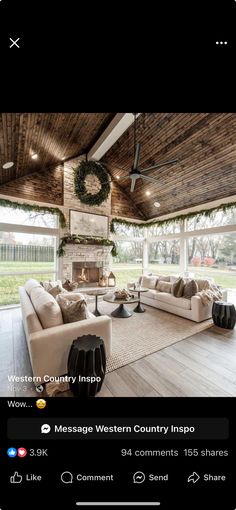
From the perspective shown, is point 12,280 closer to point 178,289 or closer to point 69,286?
point 69,286

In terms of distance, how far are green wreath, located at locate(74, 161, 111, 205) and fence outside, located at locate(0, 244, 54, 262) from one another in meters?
1.92

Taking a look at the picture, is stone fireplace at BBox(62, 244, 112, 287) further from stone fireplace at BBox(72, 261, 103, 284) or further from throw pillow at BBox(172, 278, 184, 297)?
throw pillow at BBox(172, 278, 184, 297)

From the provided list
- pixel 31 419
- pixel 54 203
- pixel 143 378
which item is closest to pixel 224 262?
pixel 143 378

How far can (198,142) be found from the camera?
157 inches

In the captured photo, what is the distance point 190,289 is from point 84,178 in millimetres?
4464

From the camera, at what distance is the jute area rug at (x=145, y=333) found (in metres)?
2.39

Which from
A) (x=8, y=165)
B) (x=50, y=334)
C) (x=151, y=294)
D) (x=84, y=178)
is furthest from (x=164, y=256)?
(x=50, y=334)

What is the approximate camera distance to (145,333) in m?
3.02

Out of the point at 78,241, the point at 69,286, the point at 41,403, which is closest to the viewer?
the point at 41,403

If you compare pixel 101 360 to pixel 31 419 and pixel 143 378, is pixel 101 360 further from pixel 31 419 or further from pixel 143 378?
pixel 31 419
